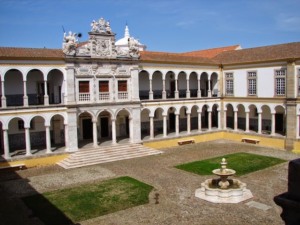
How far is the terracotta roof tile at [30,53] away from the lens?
20.5 m

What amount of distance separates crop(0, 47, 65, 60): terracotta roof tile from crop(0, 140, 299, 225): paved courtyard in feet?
23.3

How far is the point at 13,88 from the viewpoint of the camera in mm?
23219

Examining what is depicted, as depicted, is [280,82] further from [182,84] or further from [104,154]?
[104,154]

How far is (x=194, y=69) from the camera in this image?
29562 mm

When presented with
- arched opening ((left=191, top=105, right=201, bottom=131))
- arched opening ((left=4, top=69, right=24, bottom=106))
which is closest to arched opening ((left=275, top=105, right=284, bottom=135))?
arched opening ((left=191, top=105, right=201, bottom=131))

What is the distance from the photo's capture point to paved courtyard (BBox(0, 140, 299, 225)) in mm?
12766

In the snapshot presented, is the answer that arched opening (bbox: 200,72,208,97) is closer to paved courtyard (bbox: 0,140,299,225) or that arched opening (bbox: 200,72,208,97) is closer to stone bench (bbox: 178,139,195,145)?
stone bench (bbox: 178,139,195,145)

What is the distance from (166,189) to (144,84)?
14378mm

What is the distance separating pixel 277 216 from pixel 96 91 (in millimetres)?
Answer: 15152

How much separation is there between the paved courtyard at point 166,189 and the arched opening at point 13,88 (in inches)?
214

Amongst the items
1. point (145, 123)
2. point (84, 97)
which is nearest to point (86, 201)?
point (84, 97)

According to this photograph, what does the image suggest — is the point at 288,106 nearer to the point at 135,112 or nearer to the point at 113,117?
the point at 135,112

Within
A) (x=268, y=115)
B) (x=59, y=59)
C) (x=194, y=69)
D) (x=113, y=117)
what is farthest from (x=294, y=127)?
(x=59, y=59)

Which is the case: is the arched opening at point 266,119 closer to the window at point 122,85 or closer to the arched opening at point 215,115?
the arched opening at point 215,115
